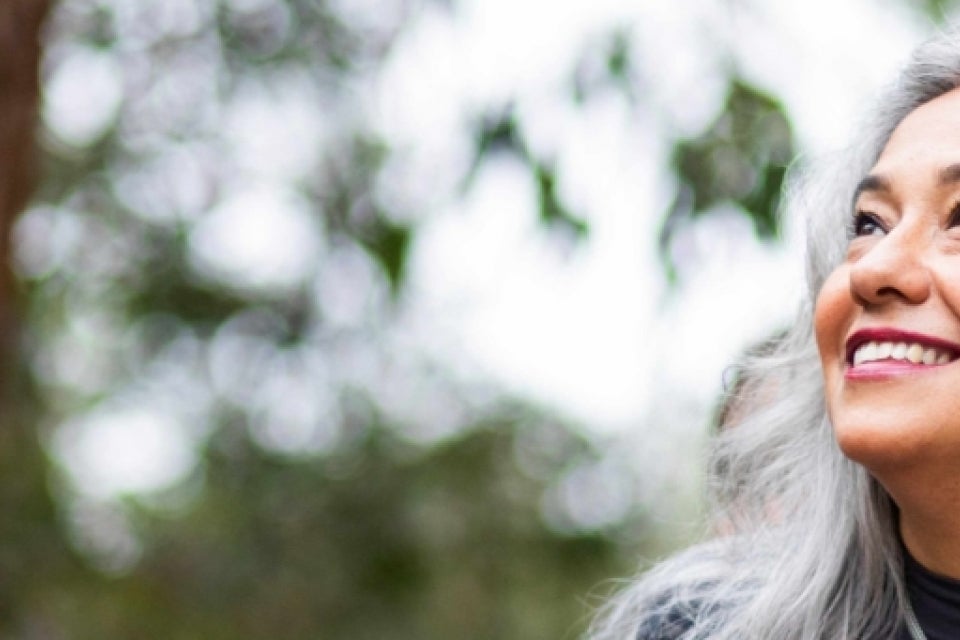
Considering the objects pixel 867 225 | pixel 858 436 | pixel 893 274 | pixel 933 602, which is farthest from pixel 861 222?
pixel 933 602

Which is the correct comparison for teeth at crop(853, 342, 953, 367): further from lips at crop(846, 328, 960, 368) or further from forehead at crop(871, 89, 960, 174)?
forehead at crop(871, 89, 960, 174)

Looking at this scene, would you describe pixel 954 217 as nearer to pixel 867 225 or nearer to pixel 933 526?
pixel 867 225

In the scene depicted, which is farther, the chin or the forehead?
the forehead

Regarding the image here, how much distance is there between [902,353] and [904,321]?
0.15 feet

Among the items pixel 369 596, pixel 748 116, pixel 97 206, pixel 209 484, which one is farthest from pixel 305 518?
pixel 748 116

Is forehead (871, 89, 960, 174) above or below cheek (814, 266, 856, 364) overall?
above

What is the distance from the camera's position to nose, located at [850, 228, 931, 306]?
2.23 m

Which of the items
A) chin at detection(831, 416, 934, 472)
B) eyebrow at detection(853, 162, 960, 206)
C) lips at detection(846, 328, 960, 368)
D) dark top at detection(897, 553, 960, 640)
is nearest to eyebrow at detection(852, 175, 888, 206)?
eyebrow at detection(853, 162, 960, 206)

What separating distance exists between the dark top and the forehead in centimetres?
60

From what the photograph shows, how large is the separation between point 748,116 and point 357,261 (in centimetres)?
449

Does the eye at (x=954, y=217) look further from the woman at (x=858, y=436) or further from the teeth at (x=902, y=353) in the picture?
the teeth at (x=902, y=353)

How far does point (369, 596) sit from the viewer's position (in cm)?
762

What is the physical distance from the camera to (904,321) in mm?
2223

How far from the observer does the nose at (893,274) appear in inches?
87.8
